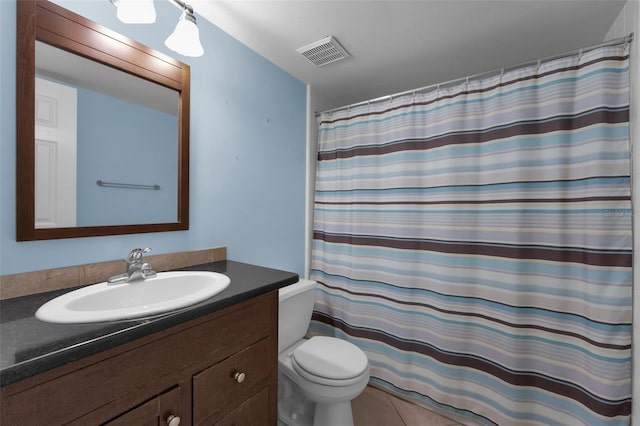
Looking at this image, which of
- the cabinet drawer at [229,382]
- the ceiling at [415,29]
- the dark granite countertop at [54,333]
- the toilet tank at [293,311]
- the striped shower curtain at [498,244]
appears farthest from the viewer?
the toilet tank at [293,311]

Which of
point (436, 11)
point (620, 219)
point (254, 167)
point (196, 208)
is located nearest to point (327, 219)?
point (254, 167)

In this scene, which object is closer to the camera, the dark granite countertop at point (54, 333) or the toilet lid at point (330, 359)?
the dark granite countertop at point (54, 333)

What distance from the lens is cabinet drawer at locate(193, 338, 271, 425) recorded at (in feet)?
2.80

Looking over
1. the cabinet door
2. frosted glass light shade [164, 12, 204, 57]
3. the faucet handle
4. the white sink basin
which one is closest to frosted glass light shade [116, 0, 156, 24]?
frosted glass light shade [164, 12, 204, 57]

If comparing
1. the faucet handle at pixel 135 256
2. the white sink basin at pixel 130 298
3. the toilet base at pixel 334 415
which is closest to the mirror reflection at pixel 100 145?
the faucet handle at pixel 135 256

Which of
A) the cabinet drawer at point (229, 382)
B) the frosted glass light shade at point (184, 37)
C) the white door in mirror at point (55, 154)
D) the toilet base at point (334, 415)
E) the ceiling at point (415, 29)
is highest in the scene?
the ceiling at point (415, 29)

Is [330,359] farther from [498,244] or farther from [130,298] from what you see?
[498,244]

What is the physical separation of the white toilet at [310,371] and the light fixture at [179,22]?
1269 millimetres

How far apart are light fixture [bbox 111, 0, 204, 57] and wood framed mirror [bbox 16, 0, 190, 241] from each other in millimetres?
148

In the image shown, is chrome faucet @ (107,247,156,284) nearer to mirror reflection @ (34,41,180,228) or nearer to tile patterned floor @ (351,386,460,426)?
mirror reflection @ (34,41,180,228)

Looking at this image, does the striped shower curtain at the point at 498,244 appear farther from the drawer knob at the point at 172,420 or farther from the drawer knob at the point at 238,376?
the drawer knob at the point at 172,420

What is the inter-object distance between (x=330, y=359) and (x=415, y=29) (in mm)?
1874

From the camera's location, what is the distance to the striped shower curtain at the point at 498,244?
1.24 m

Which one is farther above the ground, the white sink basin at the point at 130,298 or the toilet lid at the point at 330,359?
the white sink basin at the point at 130,298
